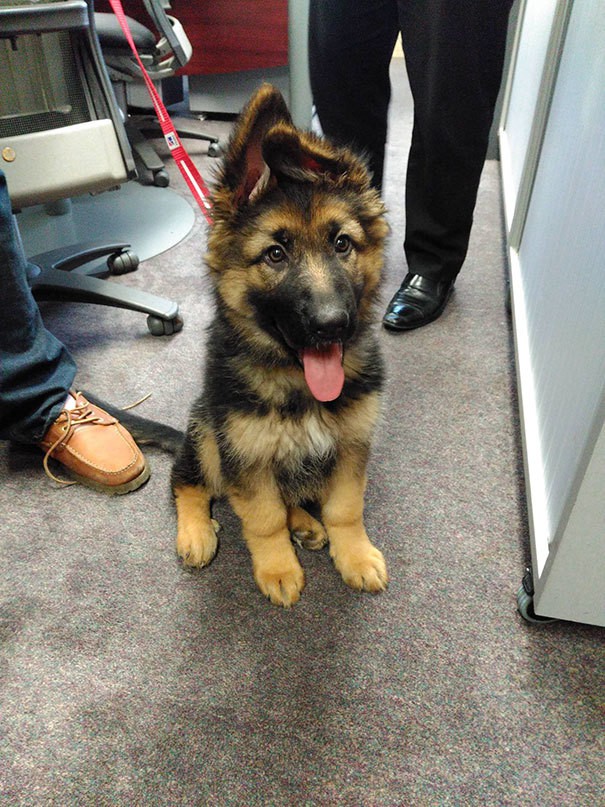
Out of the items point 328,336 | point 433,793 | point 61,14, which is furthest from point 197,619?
point 61,14

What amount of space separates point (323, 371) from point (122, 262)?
5.73 feet

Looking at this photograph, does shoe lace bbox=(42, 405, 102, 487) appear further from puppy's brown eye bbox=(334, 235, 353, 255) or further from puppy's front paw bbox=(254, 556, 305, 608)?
puppy's brown eye bbox=(334, 235, 353, 255)

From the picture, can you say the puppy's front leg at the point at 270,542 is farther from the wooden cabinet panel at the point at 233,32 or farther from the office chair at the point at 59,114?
the wooden cabinet panel at the point at 233,32

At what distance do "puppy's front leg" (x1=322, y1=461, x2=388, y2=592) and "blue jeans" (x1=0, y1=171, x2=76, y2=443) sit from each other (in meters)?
0.84

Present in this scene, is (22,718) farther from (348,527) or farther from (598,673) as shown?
(598,673)

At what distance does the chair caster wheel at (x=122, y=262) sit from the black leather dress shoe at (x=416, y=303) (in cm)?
114

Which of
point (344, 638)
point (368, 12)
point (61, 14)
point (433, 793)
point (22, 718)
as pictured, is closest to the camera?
point (433, 793)

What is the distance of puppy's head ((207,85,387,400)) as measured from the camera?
113 centimetres

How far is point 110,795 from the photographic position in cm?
102

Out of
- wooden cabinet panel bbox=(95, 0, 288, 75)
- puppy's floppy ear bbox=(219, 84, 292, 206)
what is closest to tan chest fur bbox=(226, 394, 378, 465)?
puppy's floppy ear bbox=(219, 84, 292, 206)

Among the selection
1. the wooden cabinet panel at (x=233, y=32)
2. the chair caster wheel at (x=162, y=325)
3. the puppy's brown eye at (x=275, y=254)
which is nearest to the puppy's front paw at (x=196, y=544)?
the puppy's brown eye at (x=275, y=254)

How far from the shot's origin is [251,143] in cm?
115

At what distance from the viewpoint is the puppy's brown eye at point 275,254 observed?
3.88 ft

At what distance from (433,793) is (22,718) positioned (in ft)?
2.48
